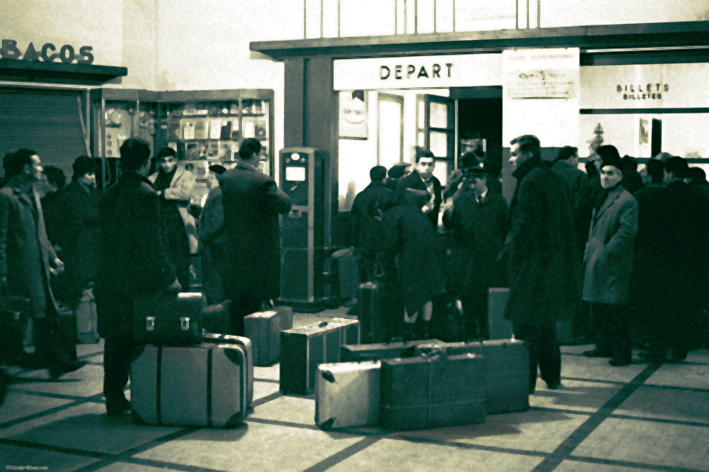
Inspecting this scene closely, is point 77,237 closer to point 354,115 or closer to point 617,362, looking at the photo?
point 354,115

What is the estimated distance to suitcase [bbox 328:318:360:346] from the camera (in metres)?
6.37

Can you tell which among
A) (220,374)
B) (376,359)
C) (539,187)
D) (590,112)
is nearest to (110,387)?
(220,374)

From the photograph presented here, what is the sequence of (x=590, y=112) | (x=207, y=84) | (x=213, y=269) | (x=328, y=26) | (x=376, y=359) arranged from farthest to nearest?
(x=207, y=84)
(x=328, y=26)
(x=590, y=112)
(x=213, y=269)
(x=376, y=359)

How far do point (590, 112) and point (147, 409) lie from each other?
21.9ft

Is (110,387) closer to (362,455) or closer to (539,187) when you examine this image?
(362,455)

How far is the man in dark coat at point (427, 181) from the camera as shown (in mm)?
8602

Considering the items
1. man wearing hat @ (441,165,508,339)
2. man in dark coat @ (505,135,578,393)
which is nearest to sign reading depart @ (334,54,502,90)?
man wearing hat @ (441,165,508,339)

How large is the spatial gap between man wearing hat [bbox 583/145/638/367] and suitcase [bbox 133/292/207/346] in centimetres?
378

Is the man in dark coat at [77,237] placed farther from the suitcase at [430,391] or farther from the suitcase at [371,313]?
the suitcase at [430,391]

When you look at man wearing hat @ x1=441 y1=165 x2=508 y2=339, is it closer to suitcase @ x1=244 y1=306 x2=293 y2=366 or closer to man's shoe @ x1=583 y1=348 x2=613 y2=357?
man's shoe @ x1=583 y1=348 x2=613 y2=357

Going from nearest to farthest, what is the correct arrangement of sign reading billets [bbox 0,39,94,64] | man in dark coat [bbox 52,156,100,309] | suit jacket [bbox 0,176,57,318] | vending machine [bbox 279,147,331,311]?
suit jacket [bbox 0,176,57,318]
man in dark coat [bbox 52,156,100,309]
vending machine [bbox 279,147,331,311]
sign reading billets [bbox 0,39,94,64]

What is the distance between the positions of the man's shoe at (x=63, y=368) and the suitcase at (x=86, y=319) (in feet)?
3.73

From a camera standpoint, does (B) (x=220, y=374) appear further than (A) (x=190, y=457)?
Yes

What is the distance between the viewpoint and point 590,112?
9656 millimetres
